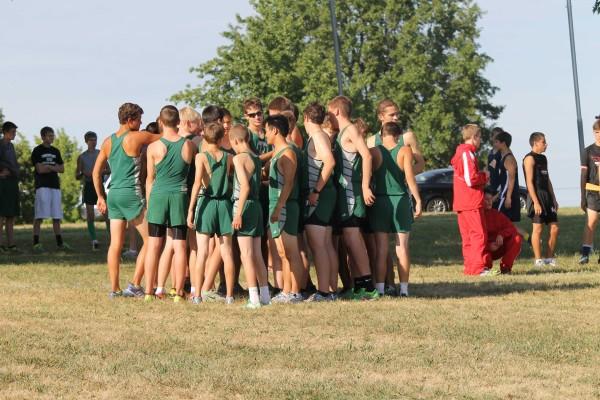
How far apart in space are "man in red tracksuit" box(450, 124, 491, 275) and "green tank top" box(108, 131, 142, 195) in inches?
206

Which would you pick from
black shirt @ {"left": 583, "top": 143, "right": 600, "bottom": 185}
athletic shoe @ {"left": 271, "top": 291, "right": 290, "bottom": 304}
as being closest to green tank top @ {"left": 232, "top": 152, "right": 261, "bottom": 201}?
athletic shoe @ {"left": 271, "top": 291, "right": 290, "bottom": 304}

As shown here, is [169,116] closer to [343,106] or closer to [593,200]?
[343,106]

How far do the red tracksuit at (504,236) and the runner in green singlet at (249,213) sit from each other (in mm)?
5485

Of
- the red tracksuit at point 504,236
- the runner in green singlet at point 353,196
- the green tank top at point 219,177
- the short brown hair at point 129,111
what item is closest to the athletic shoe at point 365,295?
the runner in green singlet at point 353,196

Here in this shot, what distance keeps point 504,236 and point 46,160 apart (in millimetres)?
9001

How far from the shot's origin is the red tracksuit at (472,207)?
17469mm

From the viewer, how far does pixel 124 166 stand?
45.3 ft

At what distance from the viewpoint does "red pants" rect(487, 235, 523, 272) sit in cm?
1772

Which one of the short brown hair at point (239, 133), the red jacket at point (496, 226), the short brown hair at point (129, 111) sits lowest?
the red jacket at point (496, 226)

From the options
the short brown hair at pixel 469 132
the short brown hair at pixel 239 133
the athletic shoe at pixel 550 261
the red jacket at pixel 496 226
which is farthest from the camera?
the athletic shoe at pixel 550 261

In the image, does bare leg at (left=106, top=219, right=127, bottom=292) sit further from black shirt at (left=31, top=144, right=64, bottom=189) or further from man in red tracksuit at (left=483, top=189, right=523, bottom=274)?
black shirt at (left=31, top=144, right=64, bottom=189)

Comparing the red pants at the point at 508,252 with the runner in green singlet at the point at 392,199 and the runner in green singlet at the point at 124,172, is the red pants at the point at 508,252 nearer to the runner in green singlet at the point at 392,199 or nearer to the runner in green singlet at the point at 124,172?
the runner in green singlet at the point at 392,199

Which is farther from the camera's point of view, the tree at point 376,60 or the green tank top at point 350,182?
the tree at point 376,60

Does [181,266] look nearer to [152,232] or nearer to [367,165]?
[152,232]
